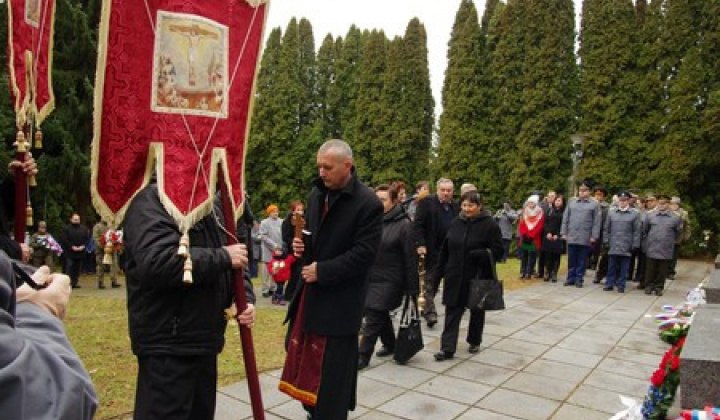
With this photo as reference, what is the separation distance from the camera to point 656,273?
1130cm

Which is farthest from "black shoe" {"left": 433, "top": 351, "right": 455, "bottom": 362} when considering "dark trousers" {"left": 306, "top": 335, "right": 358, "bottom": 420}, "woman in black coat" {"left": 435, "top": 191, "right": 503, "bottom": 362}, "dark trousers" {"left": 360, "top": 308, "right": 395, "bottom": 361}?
"dark trousers" {"left": 306, "top": 335, "right": 358, "bottom": 420}

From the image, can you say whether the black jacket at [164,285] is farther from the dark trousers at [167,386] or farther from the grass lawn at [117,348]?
the grass lawn at [117,348]

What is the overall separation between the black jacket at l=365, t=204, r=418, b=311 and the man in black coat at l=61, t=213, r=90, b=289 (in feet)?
33.3

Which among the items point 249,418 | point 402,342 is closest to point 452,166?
point 402,342

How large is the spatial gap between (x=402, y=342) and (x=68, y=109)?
13.5m

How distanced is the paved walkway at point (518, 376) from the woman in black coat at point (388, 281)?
0.27 meters

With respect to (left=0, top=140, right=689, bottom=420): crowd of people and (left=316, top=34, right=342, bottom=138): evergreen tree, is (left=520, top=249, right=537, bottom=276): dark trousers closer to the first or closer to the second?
(left=0, top=140, right=689, bottom=420): crowd of people

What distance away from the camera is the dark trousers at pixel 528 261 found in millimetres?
12875

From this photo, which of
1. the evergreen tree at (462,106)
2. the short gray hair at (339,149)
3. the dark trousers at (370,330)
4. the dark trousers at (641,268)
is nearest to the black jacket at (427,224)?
the dark trousers at (370,330)

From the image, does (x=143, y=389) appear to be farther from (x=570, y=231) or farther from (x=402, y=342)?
(x=570, y=231)

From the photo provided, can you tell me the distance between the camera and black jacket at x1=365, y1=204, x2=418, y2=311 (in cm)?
573

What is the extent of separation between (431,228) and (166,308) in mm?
5479

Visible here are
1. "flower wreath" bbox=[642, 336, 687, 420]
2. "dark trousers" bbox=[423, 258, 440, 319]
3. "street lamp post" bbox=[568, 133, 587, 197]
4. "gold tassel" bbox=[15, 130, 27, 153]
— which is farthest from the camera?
"street lamp post" bbox=[568, 133, 587, 197]

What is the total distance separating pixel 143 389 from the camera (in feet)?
8.80
